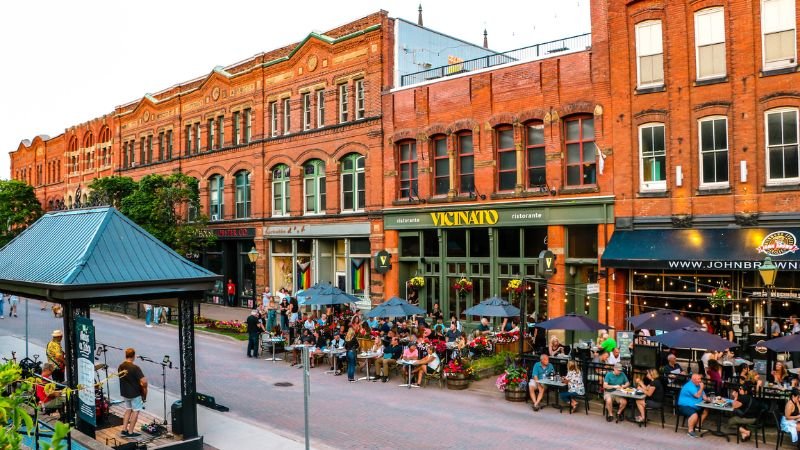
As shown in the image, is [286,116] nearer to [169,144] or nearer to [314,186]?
[314,186]

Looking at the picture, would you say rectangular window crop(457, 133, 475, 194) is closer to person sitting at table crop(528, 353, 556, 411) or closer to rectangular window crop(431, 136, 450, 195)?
rectangular window crop(431, 136, 450, 195)

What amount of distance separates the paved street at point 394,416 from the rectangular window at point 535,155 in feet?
33.4

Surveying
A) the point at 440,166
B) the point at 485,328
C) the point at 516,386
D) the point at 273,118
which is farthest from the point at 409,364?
the point at 273,118

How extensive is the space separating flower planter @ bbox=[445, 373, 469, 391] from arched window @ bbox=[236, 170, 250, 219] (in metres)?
24.1

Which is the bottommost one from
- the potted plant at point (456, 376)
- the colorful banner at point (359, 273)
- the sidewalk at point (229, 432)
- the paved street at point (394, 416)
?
the paved street at point (394, 416)

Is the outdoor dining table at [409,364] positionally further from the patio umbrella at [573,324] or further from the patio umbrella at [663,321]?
the patio umbrella at [663,321]

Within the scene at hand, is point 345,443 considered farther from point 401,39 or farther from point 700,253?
point 401,39

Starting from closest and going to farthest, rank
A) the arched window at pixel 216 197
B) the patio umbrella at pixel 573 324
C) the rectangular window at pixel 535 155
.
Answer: the patio umbrella at pixel 573 324 < the rectangular window at pixel 535 155 < the arched window at pixel 216 197

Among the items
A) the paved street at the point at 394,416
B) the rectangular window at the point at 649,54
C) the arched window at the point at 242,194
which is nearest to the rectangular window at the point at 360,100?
the arched window at the point at 242,194

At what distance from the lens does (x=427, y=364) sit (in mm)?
19047

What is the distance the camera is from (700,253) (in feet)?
66.2

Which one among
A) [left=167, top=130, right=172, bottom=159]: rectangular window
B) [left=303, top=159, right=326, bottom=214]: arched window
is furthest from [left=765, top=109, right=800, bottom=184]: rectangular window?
[left=167, top=130, right=172, bottom=159]: rectangular window

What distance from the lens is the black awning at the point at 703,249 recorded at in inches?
747

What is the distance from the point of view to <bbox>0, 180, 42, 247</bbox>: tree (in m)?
53.4
